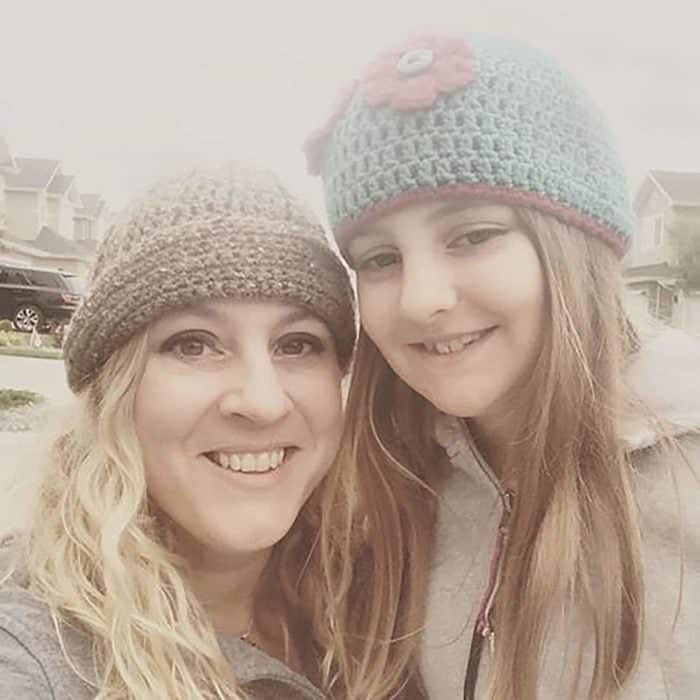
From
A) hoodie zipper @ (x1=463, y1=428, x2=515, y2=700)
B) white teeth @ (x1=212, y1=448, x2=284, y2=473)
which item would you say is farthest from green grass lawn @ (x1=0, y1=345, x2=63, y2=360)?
hoodie zipper @ (x1=463, y1=428, x2=515, y2=700)

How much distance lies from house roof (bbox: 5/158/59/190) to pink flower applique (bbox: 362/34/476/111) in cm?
47

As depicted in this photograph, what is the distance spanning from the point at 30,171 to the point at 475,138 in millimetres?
593

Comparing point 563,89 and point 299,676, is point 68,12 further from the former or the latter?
point 299,676

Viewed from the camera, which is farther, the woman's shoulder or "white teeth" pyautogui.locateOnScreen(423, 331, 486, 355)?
"white teeth" pyautogui.locateOnScreen(423, 331, 486, 355)

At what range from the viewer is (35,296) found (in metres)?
1.07

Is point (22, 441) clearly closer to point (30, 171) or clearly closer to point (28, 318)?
point (28, 318)

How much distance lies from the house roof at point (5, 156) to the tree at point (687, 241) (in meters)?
0.75

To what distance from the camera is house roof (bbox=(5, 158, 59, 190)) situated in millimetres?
1101

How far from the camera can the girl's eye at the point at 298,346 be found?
0.87 meters

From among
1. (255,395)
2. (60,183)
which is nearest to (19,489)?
(255,395)

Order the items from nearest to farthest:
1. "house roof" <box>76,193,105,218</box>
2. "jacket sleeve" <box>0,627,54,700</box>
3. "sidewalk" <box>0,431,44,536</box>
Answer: "jacket sleeve" <box>0,627,54,700</box>, "sidewalk" <box>0,431,44,536</box>, "house roof" <box>76,193,105,218</box>

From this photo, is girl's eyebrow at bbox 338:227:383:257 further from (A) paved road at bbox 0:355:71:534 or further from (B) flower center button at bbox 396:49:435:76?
(A) paved road at bbox 0:355:71:534

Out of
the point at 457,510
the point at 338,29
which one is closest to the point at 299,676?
the point at 457,510

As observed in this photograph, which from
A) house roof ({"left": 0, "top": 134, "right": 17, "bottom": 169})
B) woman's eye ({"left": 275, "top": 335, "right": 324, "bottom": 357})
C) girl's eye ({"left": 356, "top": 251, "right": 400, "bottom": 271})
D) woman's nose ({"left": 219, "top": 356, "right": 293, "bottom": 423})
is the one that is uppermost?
house roof ({"left": 0, "top": 134, "right": 17, "bottom": 169})
